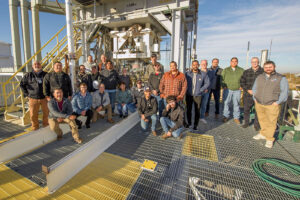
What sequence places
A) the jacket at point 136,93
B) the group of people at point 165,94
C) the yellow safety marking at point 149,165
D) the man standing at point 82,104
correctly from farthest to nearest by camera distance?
the jacket at point 136,93 → the man standing at point 82,104 → the group of people at point 165,94 → the yellow safety marking at point 149,165

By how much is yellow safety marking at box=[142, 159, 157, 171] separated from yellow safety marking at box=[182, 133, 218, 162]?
0.76 m

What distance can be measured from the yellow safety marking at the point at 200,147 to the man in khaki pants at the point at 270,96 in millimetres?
1265

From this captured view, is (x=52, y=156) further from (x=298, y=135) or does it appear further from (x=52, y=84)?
(x=298, y=135)

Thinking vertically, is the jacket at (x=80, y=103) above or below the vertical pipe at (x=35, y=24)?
below

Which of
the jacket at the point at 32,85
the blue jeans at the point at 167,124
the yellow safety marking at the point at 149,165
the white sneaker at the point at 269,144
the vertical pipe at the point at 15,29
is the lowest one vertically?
the yellow safety marking at the point at 149,165

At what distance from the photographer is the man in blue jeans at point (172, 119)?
3639mm

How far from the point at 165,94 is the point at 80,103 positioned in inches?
97.4

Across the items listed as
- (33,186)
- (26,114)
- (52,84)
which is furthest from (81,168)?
(26,114)

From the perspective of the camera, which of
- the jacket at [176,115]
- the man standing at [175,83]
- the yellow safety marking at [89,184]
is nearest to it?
the yellow safety marking at [89,184]

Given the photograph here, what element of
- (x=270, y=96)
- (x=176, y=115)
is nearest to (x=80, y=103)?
(x=176, y=115)

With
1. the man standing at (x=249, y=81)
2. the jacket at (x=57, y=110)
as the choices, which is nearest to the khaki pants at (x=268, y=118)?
the man standing at (x=249, y=81)

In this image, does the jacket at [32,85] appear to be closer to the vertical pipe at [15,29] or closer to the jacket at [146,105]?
the jacket at [146,105]

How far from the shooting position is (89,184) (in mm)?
2225

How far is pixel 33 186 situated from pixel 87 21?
378 inches
